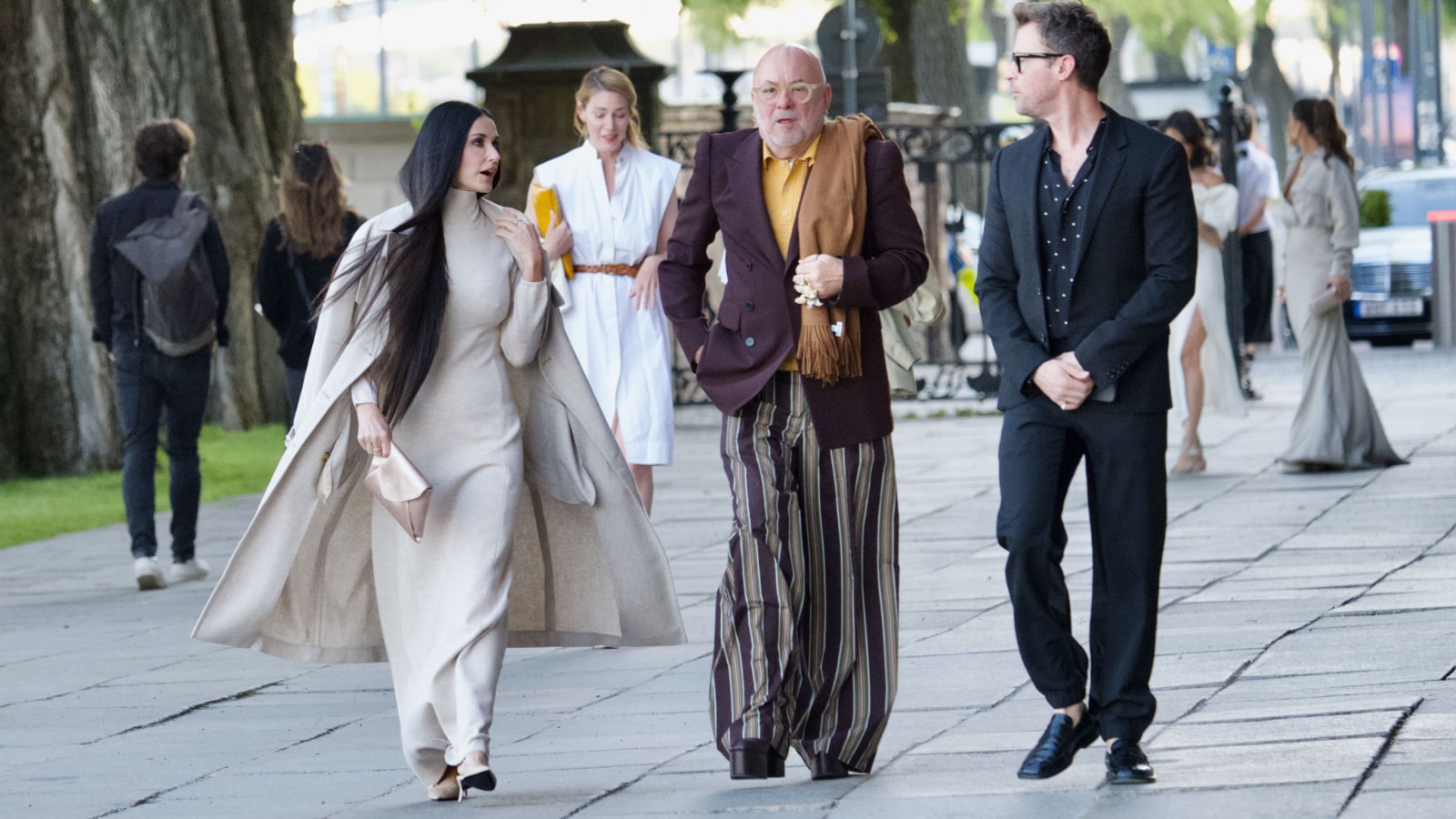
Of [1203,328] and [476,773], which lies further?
[1203,328]

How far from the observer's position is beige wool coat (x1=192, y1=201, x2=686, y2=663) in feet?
19.3

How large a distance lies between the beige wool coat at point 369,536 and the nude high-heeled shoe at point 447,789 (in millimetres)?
455

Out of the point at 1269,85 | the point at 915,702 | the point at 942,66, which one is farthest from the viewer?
the point at 1269,85

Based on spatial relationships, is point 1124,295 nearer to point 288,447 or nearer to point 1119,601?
point 1119,601

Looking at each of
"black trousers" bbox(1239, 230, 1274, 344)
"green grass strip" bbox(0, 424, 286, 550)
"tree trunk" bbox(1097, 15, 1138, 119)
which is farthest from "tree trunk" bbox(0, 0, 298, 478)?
"tree trunk" bbox(1097, 15, 1138, 119)

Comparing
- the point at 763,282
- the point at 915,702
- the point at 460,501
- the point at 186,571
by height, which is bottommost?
the point at 186,571

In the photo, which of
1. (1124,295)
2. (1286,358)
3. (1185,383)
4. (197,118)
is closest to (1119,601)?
(1124,295)

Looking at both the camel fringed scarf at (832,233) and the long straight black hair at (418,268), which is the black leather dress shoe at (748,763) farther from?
the long straight black hair at (418,268)

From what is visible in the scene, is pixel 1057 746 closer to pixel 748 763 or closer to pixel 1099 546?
pixel 1099 546

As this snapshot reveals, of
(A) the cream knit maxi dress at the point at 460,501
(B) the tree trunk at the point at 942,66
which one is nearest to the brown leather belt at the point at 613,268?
(A) the cream knit maxi dress at the point at 460,501

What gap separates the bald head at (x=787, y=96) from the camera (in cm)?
560

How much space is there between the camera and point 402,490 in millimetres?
5605

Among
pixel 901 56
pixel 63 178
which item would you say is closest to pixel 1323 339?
pixel 63 178

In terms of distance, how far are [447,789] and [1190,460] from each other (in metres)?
7.57
